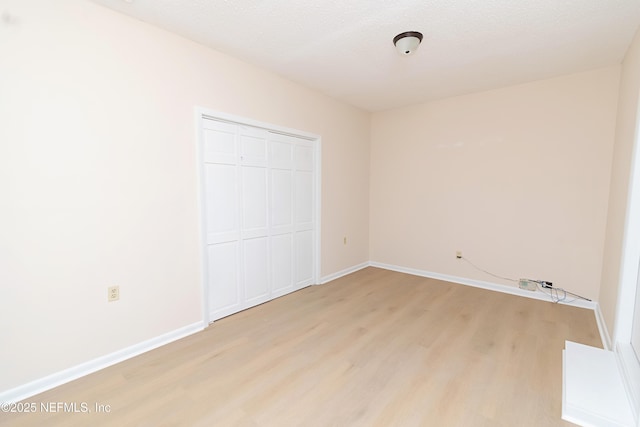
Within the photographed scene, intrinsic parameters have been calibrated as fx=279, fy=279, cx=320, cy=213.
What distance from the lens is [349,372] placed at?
Result: 1975 mm

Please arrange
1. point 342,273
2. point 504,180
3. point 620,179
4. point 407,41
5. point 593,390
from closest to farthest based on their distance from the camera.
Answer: point 593,390 < point 407,41 < point 620,179 < point 504,180 < point 342,273

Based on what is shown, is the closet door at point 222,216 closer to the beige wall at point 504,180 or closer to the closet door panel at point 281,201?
the closet door panel at point 281,201

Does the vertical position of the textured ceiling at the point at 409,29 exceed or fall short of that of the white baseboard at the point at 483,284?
it exceeds it

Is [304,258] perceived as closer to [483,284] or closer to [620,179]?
[483,284]

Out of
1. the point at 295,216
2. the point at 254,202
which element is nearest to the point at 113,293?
the point at 254,202

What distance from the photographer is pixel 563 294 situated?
3.18m

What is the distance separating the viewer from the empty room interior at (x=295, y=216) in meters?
1.71

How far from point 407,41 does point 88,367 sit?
341cm

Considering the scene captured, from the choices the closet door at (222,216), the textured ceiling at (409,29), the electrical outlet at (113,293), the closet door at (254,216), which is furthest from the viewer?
the closet door at (254,216)

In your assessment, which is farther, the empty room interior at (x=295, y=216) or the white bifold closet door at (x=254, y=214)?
the white bifold closet door at (x=254, y=214)

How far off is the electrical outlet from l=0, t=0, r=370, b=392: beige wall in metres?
0.03

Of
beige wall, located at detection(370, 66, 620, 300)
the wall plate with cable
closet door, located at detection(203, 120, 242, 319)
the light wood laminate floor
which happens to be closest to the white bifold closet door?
closet door, located at detection(203, 120, 242, 319)

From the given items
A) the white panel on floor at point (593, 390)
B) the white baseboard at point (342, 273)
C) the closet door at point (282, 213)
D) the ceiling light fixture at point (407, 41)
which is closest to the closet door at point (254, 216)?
the closet door at point (282, 213)

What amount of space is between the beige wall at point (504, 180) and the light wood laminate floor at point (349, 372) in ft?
2.52
